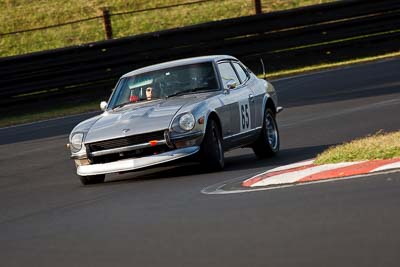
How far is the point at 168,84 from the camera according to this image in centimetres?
1259

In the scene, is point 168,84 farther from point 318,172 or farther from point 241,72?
point 318,172

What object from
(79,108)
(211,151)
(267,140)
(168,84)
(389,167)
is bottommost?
(79,108)

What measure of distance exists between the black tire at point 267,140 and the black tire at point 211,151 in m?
1.45

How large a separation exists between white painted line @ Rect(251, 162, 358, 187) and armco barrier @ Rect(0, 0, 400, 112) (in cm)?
1637

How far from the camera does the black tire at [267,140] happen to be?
520 inches

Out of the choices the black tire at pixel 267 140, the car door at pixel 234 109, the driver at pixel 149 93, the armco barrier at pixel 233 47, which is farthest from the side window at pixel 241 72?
the armco barrier at pixel 233 47

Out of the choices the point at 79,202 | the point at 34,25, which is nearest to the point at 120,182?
the point at 79,202

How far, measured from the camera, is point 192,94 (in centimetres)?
1241

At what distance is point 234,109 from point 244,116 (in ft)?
0.97

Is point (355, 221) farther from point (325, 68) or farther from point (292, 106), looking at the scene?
point (325, 68)

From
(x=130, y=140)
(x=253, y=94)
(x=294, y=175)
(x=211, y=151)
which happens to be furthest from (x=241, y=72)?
(x=294, y=175)

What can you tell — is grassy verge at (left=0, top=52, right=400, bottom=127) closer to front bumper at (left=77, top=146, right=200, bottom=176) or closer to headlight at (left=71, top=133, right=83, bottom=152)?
headlight at (left=71, top=133, right=83, bottom=152)

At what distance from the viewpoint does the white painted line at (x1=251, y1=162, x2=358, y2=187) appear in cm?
961

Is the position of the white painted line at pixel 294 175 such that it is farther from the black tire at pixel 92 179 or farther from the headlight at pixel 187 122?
the black tire at pixel 92 179
